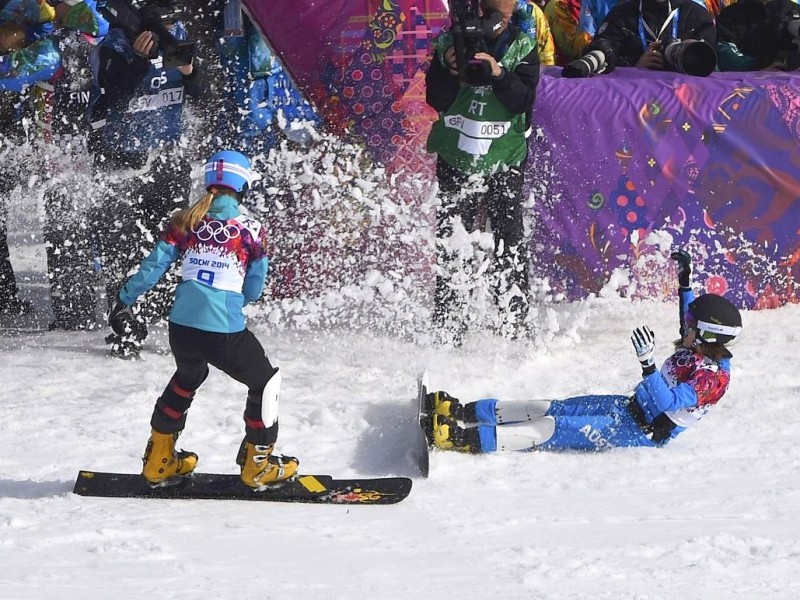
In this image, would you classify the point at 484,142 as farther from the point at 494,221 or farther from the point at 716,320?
the point at 716,320

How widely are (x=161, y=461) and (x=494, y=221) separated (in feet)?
8.54

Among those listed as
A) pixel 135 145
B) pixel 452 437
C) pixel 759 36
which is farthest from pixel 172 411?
pixel 759 36

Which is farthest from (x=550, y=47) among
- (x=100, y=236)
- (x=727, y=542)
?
(x=727, y=542)

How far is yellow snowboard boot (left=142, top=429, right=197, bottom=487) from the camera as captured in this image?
4750mm

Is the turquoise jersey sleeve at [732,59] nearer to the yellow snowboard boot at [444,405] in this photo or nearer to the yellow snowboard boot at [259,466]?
the yellow snowboard boot at [444,405]

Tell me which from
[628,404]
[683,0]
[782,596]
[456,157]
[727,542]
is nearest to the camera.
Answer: [782,596]

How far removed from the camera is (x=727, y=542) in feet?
13.9

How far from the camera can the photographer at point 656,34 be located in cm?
738

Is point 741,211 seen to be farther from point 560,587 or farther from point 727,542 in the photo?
point 560,587

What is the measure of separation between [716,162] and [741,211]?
1.11 feet

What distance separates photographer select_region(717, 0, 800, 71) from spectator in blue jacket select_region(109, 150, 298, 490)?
14.2ft

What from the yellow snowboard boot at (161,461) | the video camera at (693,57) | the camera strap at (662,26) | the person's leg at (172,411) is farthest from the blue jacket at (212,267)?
the camera strap at (662,26)

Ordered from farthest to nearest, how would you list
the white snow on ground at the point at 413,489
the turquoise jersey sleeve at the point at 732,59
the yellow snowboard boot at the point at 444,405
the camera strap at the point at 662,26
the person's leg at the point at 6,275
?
the turquoise jersey sleeve at the point at 732,59
the camera strap at the point at 662,26
the person's leg at the point at 6,275
the yellow snowboard boot at the point at 444,405
the white snow on ground at the point at 413,489

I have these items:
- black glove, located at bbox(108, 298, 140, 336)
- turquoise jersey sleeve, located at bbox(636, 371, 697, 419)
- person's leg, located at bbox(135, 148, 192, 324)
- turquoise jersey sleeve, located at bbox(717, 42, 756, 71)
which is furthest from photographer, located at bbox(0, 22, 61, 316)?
turquoise jersey sleeve, located at bbox(717, 42, 756, 71)
